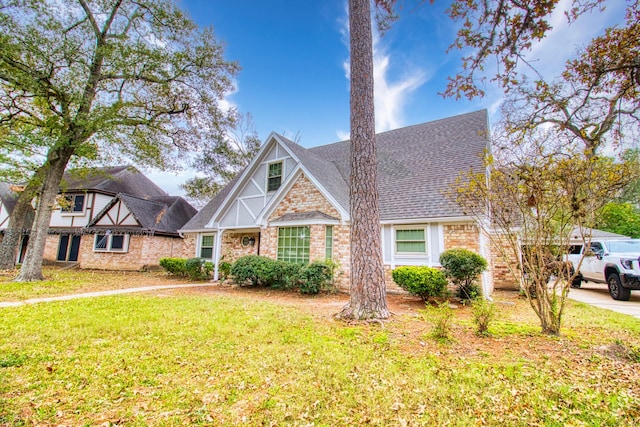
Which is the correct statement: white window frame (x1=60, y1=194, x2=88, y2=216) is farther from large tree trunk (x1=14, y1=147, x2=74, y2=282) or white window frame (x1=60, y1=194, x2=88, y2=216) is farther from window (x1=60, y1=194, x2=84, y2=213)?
large tree trunk (x1=14, y1=147, x2=74, y2=282)

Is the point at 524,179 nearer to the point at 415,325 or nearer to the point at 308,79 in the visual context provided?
the point at 415,325

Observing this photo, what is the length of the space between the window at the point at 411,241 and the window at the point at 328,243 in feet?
8.46

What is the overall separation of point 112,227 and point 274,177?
546 inches

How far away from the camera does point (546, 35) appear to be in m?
6.25

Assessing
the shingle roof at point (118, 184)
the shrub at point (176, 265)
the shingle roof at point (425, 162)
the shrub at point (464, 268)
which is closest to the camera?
the shrub at point (464, 268)

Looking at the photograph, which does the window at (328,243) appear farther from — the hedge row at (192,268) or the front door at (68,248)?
the front door at (68,248)

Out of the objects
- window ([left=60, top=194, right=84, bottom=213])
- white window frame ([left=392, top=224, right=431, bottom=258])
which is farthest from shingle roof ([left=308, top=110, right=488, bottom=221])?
window ([left=60, top=194, right=84, bottom=213])

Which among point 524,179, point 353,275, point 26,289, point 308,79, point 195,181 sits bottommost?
point 26,289

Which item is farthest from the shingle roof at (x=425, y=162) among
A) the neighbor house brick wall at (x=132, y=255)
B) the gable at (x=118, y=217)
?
the gable at (x=118, y=217)

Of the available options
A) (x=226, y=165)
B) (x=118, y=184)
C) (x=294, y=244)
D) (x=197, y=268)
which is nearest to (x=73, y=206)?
(x=118, y=184)

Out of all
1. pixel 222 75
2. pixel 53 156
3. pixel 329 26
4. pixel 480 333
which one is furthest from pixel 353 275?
pixel 53 156

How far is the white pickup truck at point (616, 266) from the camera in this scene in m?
9.27

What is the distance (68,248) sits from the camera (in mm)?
21906

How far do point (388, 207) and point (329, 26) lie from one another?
7927 millimetres
